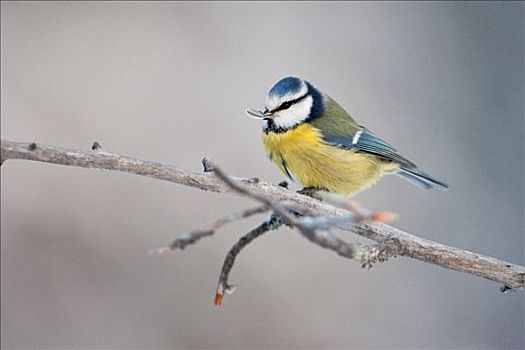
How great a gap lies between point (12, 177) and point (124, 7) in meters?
0.83

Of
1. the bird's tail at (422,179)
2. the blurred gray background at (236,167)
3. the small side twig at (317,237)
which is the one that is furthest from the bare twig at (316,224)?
the blurred gray background at (236,167)

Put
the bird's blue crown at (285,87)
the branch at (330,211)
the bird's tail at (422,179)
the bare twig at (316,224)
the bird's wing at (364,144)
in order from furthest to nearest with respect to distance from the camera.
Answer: the bird's tail at (422,179) < the bird's wing at (364,144) < the bird's blue crown at (285,87) < the branch at (330,211) < the bare twig at (316,224)

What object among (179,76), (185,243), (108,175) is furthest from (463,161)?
(185,243)

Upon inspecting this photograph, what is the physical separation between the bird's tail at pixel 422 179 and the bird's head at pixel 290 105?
13.3 inches

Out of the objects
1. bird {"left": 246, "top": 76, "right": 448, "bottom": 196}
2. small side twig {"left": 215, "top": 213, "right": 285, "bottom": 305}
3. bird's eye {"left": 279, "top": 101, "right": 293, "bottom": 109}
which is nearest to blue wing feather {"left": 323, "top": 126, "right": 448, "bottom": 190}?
bird {"left": 246, "top": 76, "right": 448, "bottom": 196}

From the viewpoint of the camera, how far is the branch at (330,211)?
98 centimetres

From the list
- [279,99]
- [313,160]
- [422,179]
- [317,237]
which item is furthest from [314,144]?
[317,237]

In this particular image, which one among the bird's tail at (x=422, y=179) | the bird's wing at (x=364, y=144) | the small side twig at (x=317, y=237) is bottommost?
the small side twig at (x=317, y=237)

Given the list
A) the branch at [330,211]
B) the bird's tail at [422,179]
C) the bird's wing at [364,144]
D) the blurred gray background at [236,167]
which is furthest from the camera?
the blurred gray background at [236,167]

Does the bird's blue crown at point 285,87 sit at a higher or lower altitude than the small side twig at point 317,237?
higher

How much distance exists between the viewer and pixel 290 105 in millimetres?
1595

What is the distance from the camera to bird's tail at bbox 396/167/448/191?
182 cm

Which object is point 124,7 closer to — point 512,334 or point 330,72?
point 330,72

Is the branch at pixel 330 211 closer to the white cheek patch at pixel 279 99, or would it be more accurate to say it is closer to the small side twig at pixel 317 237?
the small side twig at pixel 317 237
